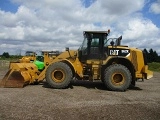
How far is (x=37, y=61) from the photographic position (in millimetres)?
17062

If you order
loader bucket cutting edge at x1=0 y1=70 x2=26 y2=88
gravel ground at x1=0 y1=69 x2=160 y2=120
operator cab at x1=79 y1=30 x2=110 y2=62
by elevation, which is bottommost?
gravel ground at x1=0 y1=69 x2=160 y2=120

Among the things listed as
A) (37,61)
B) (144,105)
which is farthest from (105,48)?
(144,105)

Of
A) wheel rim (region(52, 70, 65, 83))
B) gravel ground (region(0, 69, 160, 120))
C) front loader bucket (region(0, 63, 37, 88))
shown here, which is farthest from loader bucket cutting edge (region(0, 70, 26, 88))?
Answer: gravel ground (region(0, 69, 160, 120))

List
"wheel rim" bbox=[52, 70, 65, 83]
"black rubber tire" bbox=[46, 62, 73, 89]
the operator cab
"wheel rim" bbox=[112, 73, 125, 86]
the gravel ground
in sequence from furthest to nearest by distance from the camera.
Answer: the operator cab
"wheel rim" bbox=[52, 70, 65, 83]
"black rubber tire" bbox=[46, 62, 73, 89]
"wheel rim" bbox=[112, 73, 125, 86]
the gravel ground

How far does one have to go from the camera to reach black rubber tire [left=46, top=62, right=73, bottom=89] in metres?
14.4

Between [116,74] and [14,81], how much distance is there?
474 centimetres

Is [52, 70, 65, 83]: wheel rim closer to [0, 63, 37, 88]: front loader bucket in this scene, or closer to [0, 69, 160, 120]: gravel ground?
[0, 63, 37, 88]: front loader bucket

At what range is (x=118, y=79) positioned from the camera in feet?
47.2

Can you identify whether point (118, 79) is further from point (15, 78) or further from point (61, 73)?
point (15, 78)

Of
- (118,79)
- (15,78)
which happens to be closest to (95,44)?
(118,79)

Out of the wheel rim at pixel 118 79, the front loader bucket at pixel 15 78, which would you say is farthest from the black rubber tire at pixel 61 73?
the wheel rim at pixel 118 79

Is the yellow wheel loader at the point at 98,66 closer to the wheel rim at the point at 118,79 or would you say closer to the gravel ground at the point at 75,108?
the wheel rim at the point at 118,79

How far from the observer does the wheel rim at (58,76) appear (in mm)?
14500

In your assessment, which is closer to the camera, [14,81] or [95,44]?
[14,81]
